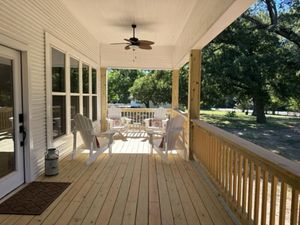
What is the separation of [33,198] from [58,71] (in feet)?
8.82

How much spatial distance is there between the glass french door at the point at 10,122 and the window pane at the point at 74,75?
7.66 ft

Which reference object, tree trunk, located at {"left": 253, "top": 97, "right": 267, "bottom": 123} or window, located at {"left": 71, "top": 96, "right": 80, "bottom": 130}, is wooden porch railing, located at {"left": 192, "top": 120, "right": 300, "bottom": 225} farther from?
tree trunk, located at {"left": 253, "top": 97, "right": 267, "bottom": 123}

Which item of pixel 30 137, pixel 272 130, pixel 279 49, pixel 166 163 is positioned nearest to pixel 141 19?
pixel 166 163

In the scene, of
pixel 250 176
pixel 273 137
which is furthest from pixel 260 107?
pixel 250 176

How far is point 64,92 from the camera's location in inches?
214

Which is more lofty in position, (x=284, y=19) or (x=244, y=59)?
(x=284, y=19)

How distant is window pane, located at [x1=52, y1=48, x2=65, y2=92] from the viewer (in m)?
4.92

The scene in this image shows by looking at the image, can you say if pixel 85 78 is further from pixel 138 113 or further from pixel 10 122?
pixel 10 122

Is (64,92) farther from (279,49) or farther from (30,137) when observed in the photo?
(279,49)

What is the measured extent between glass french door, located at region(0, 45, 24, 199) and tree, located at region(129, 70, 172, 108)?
1445 cm

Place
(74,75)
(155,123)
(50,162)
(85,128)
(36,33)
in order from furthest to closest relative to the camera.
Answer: (155,123)
(74,75)
(85,128)
(50,162)
(36,33)

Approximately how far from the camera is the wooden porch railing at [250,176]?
67.8 inches

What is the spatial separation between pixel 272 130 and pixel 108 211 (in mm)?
13698

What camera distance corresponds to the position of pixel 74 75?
245 inches
